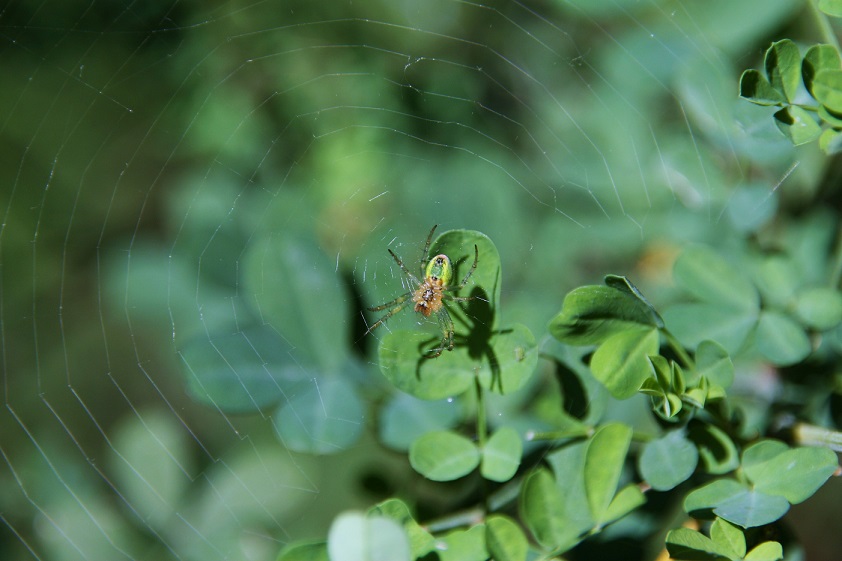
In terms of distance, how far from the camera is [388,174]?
2365 millimetres

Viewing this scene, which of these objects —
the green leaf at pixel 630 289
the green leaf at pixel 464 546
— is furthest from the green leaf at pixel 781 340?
the green leaf at pixel 464 546

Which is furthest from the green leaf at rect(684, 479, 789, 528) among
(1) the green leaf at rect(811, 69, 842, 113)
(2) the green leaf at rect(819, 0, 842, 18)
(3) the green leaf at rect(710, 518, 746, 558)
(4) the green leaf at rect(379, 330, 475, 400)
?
(2) the green leaf at rect(819, 0, 842, 18)

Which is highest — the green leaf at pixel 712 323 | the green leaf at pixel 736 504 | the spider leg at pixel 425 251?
the spider leg at pixel 425 251

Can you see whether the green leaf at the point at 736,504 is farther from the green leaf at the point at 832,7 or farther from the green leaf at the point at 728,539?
the green leaf at the point at 832,7

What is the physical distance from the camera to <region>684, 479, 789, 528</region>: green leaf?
1.04 metres

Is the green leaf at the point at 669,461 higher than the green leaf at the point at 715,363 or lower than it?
lower

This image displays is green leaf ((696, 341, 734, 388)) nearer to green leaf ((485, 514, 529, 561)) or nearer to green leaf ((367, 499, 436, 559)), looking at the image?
green leaf ((485, 514, 529, 561))

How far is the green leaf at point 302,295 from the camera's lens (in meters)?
1.58

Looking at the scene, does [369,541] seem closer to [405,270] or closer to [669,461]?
[669,461]

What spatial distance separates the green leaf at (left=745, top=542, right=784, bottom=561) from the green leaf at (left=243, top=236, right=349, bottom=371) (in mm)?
947

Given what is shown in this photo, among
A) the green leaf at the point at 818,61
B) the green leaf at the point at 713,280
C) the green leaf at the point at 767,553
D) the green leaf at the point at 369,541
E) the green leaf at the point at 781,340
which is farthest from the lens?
the green leaf at the point at 713,280

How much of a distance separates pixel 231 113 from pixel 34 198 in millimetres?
1032

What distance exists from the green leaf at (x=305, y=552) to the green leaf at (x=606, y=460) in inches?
19.1

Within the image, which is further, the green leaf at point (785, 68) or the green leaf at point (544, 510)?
the green leaf at point (544, 510)
